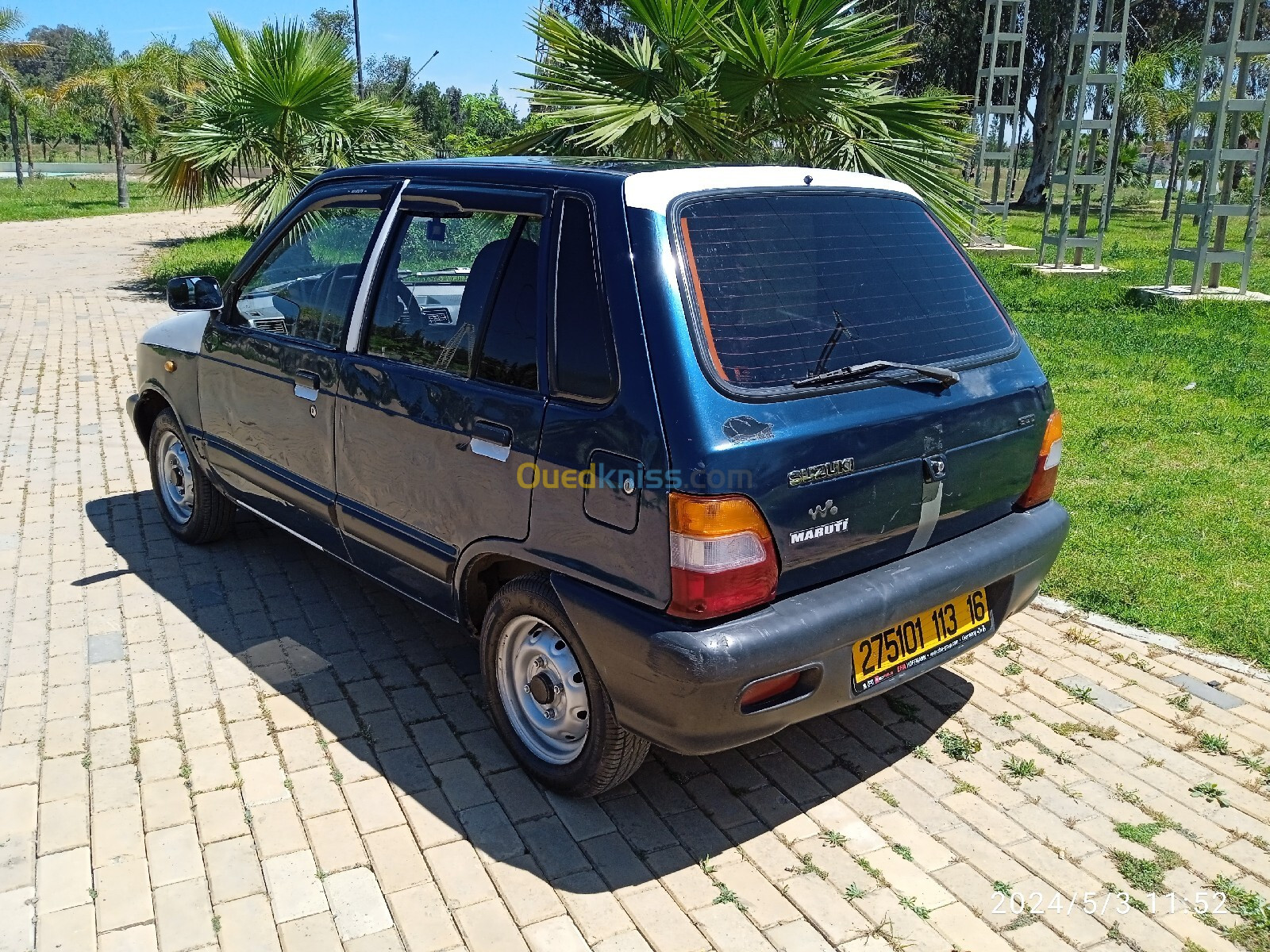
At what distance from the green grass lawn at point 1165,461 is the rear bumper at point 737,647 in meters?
1.96

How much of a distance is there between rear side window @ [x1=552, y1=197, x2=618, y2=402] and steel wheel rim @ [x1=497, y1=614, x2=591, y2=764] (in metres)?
0.77

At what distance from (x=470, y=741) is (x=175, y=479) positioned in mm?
2765

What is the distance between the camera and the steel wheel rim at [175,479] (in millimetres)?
5344

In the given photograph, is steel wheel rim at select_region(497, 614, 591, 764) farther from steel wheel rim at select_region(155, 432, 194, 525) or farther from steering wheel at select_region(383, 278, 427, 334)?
steel wheel rim at select_region(155, 432, 194, 525)

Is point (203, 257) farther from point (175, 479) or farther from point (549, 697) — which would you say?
point (549, 697)

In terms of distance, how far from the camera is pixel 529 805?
3334 millimetres

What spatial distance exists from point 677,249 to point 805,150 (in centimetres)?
579

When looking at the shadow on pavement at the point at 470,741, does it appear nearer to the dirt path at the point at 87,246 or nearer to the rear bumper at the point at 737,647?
the rear bumper at the point at 737,647

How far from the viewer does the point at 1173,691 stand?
4.06 metres

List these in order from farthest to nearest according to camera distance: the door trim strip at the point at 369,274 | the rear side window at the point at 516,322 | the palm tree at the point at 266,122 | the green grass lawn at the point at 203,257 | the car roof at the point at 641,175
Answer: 1. the green grass lawn at the point at 203,257
2. the palm tree at the point at 266,122
3. the door trim strip at the point at 369,274
4. the rear side window at the point at 516,322
5. the car roof at the point at 641,175

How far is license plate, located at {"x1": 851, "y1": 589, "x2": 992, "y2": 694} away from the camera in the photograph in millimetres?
3084

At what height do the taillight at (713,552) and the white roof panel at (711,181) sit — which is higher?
the white roof panel at (711,181)

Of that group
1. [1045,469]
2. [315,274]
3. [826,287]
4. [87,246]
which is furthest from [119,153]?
[1045,469]

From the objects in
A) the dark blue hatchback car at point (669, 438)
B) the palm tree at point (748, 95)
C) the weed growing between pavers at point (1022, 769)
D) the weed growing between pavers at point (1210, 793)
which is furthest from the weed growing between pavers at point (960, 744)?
the palm tree at point (748, 95)
